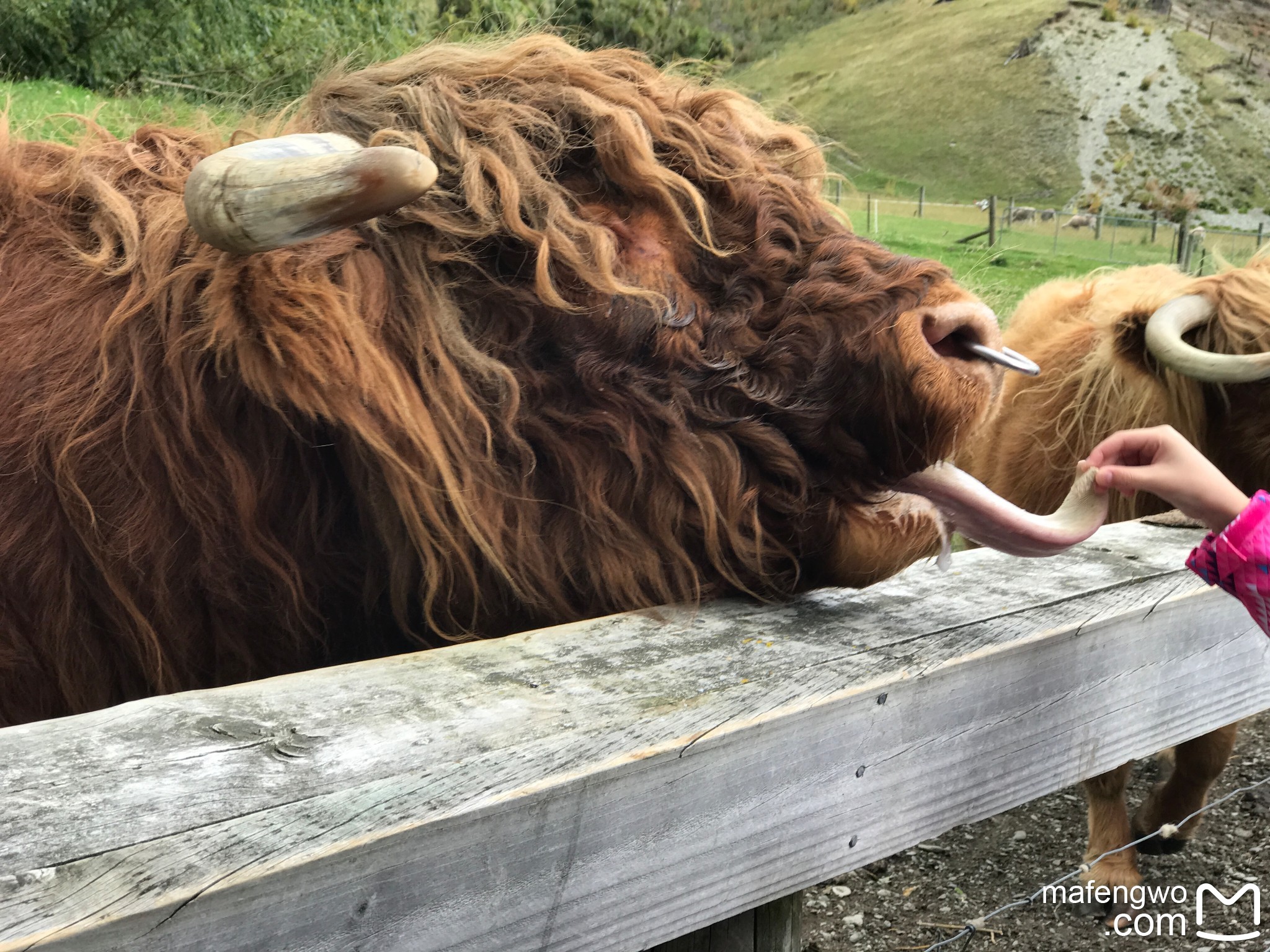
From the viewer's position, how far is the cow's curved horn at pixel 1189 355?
3.22 m

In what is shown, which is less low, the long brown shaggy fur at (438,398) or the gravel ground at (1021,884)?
the long brown shaggy fur at (438,398)

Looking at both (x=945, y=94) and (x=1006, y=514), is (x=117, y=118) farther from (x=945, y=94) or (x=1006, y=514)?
(x=945, y=94)

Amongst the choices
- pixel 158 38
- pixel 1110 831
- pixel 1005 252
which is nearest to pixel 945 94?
pixel 158 38

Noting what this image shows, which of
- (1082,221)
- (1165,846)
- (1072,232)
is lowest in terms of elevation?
(1165,846)

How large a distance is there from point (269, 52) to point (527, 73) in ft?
38.7

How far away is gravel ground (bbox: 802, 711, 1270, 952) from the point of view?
3.00 metres

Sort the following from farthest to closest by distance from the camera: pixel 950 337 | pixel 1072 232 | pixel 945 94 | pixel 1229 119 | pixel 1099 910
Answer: pixel 1229 119 < pixel 945 94 < pixel 1072 232 < pixel 1099 910 < pixel 950 337

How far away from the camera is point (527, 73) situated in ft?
5.69

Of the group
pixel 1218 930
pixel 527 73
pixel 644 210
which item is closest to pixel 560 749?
pixel 644 210

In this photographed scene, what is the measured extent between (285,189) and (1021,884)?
3.07m

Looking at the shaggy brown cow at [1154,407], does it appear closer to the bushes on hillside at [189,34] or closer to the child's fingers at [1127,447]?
the child's fingers at [1127,447]

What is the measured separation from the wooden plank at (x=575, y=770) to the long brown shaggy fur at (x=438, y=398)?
0.21 m

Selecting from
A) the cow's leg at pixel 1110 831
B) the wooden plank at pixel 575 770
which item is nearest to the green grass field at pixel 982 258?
the wooden plank at pixel 575 770

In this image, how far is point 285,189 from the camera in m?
1.15
